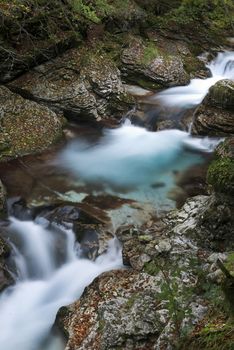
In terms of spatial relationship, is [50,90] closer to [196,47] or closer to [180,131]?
[180,131]

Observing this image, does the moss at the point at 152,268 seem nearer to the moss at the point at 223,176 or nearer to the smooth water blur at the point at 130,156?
the moss at the point at 223,176

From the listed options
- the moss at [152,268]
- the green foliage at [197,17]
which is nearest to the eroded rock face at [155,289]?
the moss at [152,268]

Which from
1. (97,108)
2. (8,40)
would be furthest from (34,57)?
(97,108)

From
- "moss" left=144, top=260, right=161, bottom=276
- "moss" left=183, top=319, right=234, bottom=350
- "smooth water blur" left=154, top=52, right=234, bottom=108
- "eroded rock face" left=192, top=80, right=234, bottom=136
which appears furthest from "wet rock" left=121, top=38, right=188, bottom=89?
"moss" left=183, top=319, right=234, bottom=350

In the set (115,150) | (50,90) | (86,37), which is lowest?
(115,150)

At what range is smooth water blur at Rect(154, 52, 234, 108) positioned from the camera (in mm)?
11320

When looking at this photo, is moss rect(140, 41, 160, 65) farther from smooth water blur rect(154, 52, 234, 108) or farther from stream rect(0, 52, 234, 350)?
stream rect(0, 52, 234, 350)

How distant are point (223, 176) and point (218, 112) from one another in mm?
4751

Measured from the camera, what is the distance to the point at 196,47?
46.2 feet

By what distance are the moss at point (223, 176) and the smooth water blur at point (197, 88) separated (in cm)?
573

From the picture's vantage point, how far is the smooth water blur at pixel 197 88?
11320 mm

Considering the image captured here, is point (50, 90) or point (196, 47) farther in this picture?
→ point (196, 47)

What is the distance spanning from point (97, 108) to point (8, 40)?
103 inches

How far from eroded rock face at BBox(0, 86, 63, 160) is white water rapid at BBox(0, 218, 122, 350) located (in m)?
2.39
